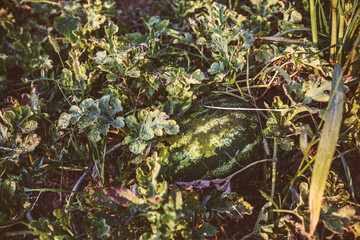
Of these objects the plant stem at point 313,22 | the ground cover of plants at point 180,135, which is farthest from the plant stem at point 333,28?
the plant stem at point 313,22

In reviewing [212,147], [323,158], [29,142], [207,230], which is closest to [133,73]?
[212,147]

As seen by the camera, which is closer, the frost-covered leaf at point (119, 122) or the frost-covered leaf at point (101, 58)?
the frost-covered leaf at point (119, 122)

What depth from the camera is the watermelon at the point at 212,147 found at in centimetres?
198

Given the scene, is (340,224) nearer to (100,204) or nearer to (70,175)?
(100,204)

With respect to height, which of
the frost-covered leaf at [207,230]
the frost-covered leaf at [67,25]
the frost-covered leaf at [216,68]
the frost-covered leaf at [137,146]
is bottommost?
the frost-covered leaf at [207,230]

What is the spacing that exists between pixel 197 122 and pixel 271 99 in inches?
28.3

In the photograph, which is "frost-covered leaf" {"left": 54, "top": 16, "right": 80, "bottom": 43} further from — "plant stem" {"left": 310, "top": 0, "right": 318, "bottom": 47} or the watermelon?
"plant stem" {"left": 310, "top": 0, "right": 318, "bottom": 47}

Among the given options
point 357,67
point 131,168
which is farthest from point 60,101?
point 357,67

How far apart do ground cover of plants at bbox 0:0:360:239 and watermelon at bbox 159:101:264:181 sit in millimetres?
31

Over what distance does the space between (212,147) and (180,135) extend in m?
0.25

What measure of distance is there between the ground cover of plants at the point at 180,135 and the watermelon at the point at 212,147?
31mm

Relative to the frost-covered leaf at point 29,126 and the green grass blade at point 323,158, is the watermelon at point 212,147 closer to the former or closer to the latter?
the green grass blade at point 323,158

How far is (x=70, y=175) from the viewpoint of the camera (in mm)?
2260

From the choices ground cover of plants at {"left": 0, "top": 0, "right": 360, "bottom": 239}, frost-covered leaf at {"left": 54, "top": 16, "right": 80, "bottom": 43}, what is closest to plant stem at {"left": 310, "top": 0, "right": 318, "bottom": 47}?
ground cover of plants at {"left": 0, "top": 0, "right": 360, "bottom": 239}
